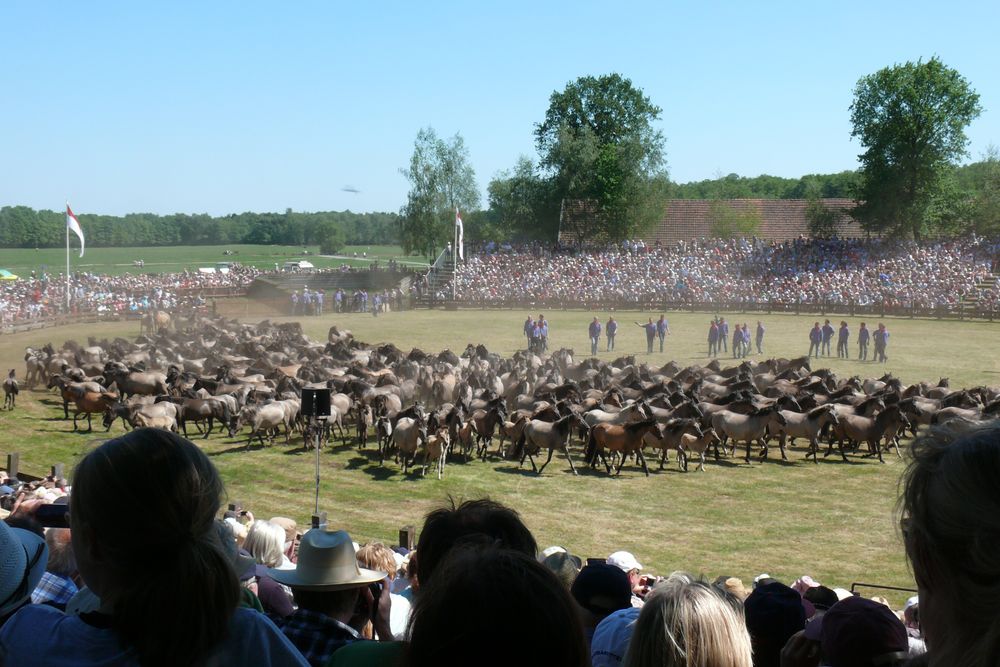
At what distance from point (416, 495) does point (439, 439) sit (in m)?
1.87

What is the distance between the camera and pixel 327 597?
161 inches

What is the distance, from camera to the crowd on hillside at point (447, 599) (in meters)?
1.91

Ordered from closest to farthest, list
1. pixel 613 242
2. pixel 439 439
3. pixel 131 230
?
pixel 439 439
pixel 613 242
pixel 131 230

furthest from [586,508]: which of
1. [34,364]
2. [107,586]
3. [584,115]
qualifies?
[584,115]

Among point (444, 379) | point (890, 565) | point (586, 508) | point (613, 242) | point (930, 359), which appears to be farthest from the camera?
point (613, 242)

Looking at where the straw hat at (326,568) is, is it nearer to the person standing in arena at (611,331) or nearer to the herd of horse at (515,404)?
the herd of horse at (515,404)

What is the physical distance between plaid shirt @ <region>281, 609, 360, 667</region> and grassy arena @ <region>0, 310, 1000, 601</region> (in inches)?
279

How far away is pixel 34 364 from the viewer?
29.7m

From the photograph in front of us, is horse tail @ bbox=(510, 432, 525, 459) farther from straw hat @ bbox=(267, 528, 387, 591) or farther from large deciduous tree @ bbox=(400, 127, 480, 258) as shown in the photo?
large deciduous tree @ bbox=(400, 127, 480, 258)

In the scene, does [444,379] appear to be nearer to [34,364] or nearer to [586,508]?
[586,508]

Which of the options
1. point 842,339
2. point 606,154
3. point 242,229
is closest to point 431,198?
point 606,154

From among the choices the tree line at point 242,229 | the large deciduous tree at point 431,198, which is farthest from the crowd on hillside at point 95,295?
the tree line at point 242,229

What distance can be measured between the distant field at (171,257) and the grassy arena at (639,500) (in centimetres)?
7622

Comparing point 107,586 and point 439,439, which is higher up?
point 107,586
